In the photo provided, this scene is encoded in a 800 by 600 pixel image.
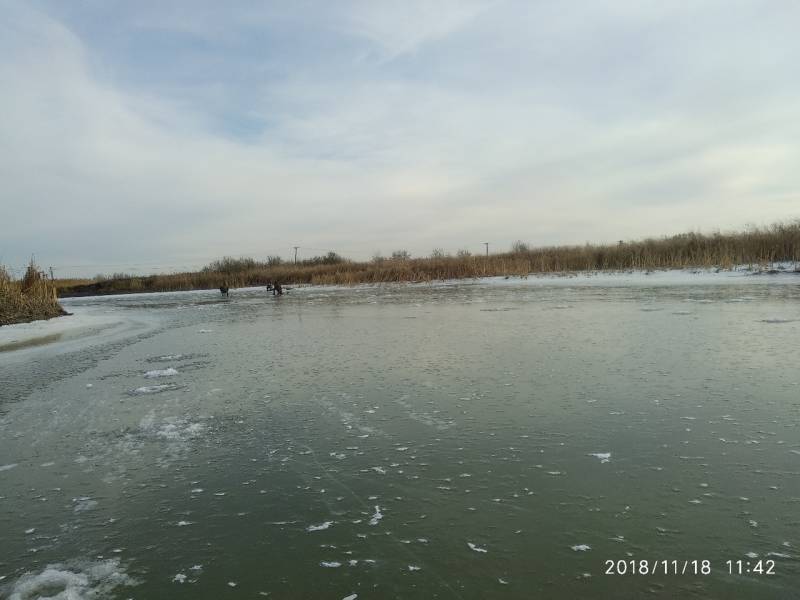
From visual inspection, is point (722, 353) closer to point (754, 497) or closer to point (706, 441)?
point (706, 441)

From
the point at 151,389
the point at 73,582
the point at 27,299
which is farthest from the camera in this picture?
the point at 27,299

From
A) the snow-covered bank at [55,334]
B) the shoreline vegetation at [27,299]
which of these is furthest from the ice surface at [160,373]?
the shoreline vegetation at [27,299]

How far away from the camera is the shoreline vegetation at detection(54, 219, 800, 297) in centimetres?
2488

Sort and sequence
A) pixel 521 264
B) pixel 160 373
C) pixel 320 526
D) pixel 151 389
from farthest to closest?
1. pixel 521 264
2. pixel 160 373
3. pixel 151 389
4. pixel 320 526

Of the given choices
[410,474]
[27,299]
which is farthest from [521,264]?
[410,474]

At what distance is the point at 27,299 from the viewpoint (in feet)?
48.3

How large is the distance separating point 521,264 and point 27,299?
24.5 meters

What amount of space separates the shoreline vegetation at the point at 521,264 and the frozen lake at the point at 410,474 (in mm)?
21737

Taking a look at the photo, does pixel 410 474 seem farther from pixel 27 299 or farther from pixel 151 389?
pixel 27 299

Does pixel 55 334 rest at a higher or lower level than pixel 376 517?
higher

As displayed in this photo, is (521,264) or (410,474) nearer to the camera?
(410,474)

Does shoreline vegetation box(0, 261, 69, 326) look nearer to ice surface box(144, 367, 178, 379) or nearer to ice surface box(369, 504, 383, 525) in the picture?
ice surface box(144, 367, 178, 379)

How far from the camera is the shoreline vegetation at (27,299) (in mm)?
13469

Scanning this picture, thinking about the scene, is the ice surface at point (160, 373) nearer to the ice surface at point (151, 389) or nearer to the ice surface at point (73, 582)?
the ice surface at point (151, 389)
